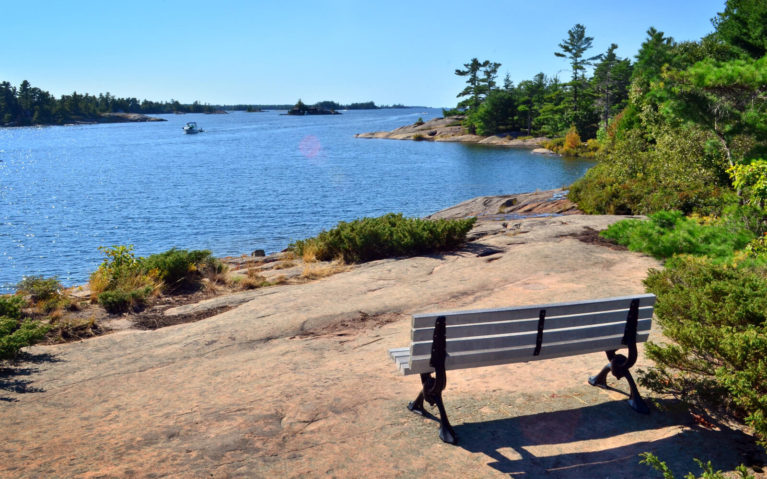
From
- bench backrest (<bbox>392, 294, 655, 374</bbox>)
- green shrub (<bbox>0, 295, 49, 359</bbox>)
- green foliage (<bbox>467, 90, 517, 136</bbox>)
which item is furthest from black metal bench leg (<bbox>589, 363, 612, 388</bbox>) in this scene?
green foliage (<bbox>467, 90, 517, 136</bbox>)

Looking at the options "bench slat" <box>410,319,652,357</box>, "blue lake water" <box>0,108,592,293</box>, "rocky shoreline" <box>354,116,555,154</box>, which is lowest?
"blue lake water" <box>0,108,592,293</box>

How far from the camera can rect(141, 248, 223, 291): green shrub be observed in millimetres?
11863

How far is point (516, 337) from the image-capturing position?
4.73 metres

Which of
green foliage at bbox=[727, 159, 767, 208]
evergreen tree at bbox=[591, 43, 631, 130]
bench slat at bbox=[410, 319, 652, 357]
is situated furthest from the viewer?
evergreen tree at bbox=[591, 43, 631, 130]

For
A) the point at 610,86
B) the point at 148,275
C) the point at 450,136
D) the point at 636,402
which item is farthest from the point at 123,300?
the point at 450,136

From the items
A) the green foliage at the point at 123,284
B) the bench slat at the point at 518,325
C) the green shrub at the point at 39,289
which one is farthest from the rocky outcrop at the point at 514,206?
the bench slat at the point at 518,325

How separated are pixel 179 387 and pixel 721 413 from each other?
17.1 feet

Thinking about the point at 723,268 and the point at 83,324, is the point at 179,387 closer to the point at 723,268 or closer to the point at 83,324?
the point at 83,324

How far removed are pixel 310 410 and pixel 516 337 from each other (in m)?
1.96

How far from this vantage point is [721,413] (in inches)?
183

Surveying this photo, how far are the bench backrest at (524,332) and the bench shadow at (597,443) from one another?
55 centimetres

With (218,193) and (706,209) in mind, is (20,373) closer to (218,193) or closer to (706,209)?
(706,209)

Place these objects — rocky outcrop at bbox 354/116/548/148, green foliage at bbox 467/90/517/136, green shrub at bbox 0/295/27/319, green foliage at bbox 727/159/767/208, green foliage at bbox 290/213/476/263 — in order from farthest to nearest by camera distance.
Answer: green foliage at bbox 467/90/517/136 → rocky outcrop at bbox 354/116/548/148 → green foliage at bbox 290/213/476/263 → green shrub at bbox 0/295/27/319 → green foliage at bbox 727/159/767/208

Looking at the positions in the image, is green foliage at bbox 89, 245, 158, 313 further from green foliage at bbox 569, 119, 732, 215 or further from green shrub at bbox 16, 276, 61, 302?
green foliage at bbox 569, 119, 732, 215
